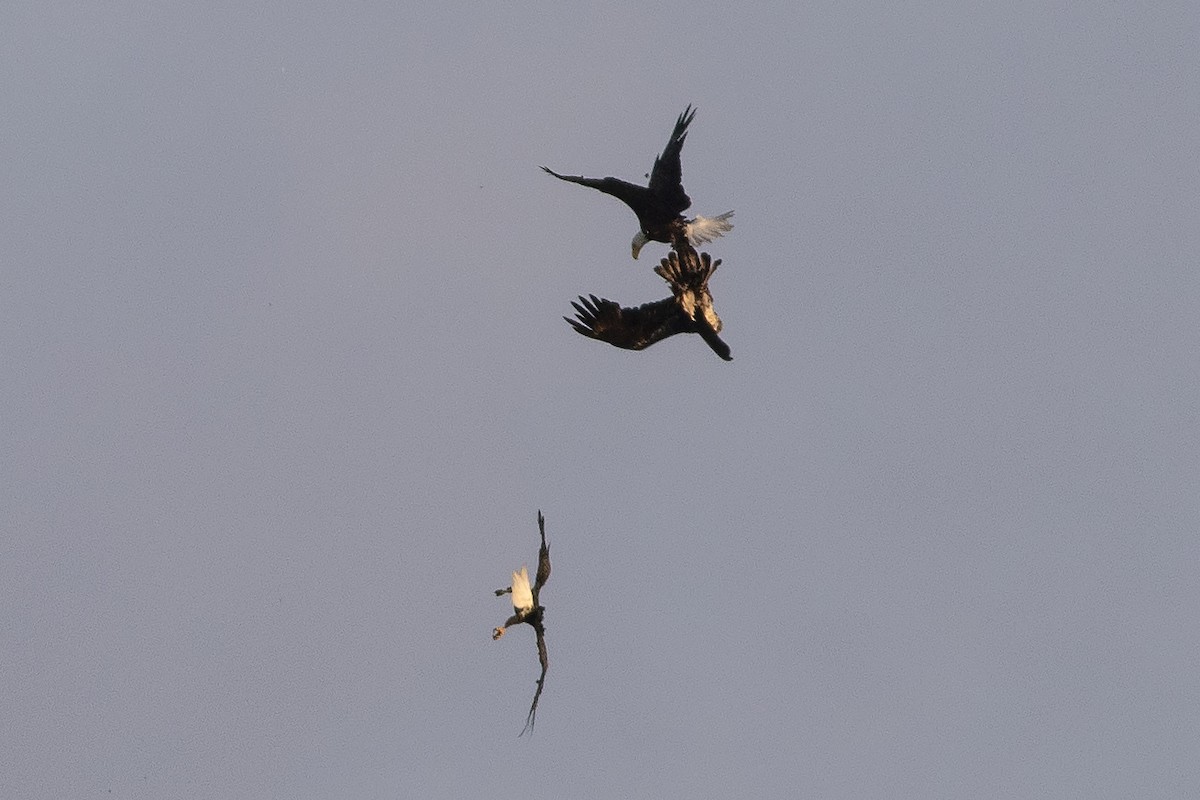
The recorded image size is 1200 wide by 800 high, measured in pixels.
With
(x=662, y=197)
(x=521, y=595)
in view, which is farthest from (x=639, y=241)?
(x=521, y=595)

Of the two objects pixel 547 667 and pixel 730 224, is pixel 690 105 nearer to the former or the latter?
pixel 730 224

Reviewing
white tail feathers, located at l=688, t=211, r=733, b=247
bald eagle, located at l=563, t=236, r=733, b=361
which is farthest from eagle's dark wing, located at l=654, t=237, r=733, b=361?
white tail feathers, located at l=688, t=211, r=733, b=247

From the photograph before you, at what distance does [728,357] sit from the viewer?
20.5 meters

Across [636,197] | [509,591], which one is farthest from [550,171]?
[509,591]

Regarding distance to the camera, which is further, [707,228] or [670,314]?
[707,228]

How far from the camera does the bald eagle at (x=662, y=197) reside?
22.1m

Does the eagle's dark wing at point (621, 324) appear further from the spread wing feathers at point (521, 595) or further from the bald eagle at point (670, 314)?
the spread wing feathers at point (521, 595)

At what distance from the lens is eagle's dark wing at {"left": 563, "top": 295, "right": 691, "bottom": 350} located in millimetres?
20875

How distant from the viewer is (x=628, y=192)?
22094mm

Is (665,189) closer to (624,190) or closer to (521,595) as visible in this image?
(624,190)

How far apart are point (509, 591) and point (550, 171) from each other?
4718 mm

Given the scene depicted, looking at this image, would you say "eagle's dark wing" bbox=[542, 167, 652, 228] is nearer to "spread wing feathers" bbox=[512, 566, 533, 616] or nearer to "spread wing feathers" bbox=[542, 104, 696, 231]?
"spread wing feathers" bbox=[542, 104, 696, 231]

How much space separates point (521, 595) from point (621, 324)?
3421 mm

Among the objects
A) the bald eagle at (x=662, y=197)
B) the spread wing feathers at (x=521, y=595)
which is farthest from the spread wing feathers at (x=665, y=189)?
the spread wing feathers at (x=521, y=595)
